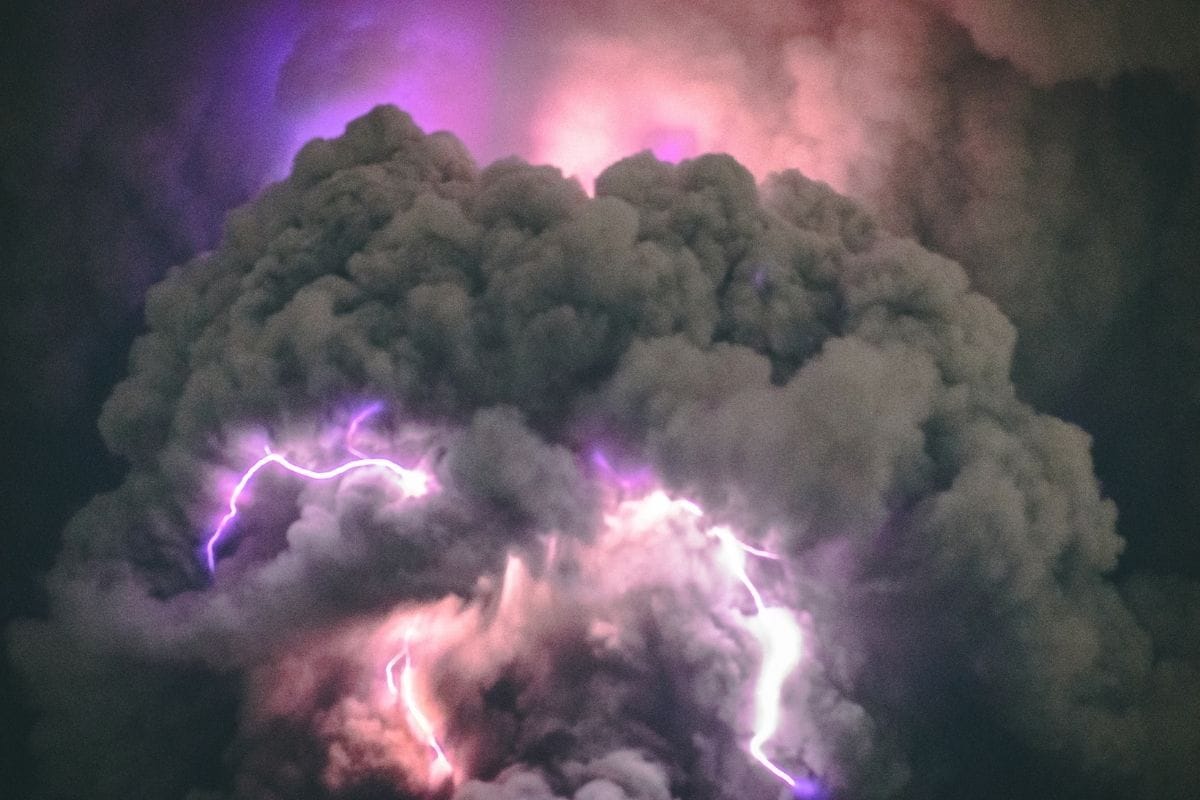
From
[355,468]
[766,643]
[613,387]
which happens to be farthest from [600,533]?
[355,468]

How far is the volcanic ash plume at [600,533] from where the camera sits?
13.1 meters

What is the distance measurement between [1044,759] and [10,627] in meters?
12.9

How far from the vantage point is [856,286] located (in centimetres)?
1364

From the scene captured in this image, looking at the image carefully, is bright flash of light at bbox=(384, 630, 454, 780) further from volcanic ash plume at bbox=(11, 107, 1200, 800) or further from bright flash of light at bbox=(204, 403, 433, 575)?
→ bright flash of light at bbox=(204, 403, 433, 575)

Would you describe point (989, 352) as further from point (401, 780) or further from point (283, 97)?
point (283, 97)

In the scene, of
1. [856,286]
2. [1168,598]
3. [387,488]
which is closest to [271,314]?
[387,488]

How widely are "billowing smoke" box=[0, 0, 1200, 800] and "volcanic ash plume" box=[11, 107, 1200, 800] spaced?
52mm

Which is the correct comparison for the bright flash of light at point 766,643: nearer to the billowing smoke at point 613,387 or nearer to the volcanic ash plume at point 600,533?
the volcanic ash plume at point 600,533

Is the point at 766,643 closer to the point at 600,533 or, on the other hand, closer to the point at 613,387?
the point at 600,533

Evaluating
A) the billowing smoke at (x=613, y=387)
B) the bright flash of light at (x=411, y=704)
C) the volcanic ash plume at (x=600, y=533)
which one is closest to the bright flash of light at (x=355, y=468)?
the volcanic ash plume at (x=600, y=533)

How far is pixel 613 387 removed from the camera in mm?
13234

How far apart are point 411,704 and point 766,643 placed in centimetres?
421

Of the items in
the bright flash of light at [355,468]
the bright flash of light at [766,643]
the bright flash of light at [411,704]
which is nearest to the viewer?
the bright flash of light at [766,643]

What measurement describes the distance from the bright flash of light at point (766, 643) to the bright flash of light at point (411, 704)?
11.7 ft
